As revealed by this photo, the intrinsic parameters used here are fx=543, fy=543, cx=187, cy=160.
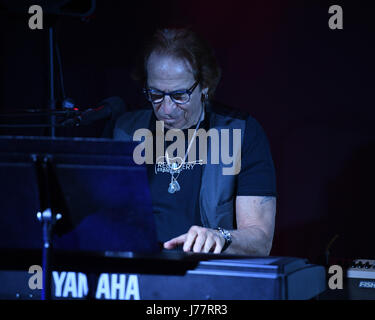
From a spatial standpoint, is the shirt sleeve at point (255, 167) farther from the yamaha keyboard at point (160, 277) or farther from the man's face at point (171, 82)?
the yamaha keyboard at point (160, 277)

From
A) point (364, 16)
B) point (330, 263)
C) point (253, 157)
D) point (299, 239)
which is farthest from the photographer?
point (299, 239)

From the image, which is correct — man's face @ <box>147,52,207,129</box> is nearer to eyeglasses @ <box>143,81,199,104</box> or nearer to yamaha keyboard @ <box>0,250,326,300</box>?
eyeglasses @ <box>143,81,199,104</box>

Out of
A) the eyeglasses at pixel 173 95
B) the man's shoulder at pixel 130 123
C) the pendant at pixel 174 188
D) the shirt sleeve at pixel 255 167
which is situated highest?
the eyeglasses at pixel 173 95

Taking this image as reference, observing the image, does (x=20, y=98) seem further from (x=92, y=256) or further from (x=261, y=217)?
(x=92, y=256)

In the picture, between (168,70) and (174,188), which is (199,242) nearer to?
(174,188)

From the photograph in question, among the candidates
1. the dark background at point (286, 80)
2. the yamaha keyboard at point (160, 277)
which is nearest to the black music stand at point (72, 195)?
the yamaha keyboard at point (160, 277)

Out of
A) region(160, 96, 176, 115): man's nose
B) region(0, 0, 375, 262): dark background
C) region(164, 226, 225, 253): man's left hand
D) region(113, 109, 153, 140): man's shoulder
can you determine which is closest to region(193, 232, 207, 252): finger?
region(164, 226, 225, 253): man's left hand

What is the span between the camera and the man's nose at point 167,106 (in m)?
2.52

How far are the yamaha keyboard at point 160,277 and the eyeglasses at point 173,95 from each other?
1.05 metres

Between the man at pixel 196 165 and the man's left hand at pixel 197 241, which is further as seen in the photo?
the man at pixel 196 165

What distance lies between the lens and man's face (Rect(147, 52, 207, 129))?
8.29 ft

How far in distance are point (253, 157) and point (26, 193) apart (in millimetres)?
1409

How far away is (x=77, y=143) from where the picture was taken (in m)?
1.40
